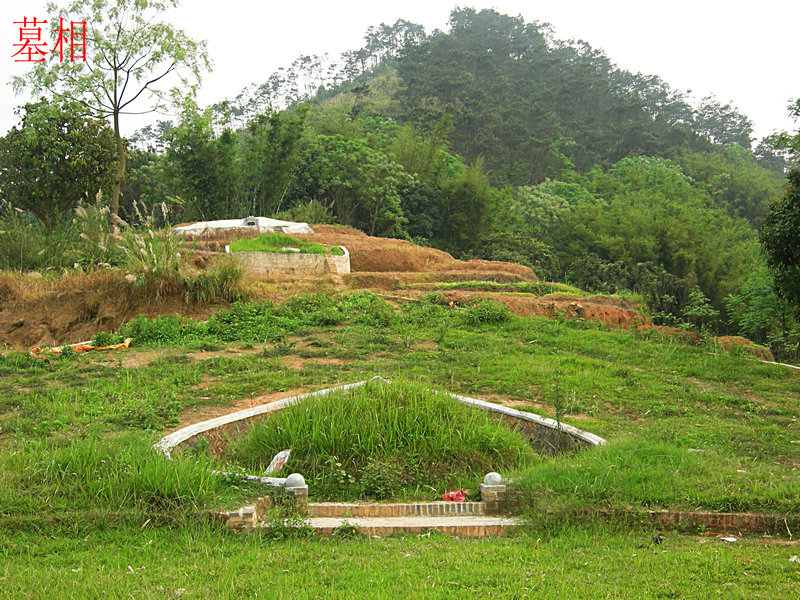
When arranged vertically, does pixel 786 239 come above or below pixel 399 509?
above

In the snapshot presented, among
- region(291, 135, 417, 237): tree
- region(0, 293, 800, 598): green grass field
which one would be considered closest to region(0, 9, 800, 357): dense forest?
region(291, 135, 417, 237): tree

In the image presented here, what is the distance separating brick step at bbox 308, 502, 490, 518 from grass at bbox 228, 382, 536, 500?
0.41 metres

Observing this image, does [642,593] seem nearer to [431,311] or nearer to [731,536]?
[731,536]

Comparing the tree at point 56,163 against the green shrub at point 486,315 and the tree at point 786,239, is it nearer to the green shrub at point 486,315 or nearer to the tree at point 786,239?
Result: the green shrub at point 486,315

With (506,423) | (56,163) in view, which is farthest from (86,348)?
(56,163)

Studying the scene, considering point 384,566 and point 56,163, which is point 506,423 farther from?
point 56,163

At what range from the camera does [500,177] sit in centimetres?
4278

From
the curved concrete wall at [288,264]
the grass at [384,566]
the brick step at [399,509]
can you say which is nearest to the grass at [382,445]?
the brick step at [399,509]

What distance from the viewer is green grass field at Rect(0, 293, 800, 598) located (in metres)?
3.33

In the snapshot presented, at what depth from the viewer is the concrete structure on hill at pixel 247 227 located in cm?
1905

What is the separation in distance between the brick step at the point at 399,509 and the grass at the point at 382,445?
16.3 inches

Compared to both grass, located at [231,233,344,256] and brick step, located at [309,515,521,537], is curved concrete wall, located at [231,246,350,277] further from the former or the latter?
brick step, located at [309,515,521,537]

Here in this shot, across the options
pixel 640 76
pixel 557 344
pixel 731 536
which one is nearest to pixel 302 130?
pixel 557 344

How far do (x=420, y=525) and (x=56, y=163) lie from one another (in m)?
21.1
